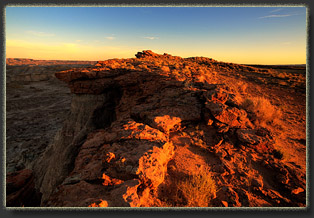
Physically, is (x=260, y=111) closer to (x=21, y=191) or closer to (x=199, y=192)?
(x=199, y=192)

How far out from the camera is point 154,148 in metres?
3.22

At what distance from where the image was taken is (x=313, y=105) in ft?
10.1

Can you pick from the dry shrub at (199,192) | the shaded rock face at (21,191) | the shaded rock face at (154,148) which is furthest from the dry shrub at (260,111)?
the shaded rock face at (21,191)

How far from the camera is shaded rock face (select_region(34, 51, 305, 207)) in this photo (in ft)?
8.79

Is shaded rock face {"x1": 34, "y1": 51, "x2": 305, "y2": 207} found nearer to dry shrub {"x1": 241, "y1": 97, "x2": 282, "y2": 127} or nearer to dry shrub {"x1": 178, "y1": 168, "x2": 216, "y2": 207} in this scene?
dry shrub {"x1": 178, "y1": 168, "x2": 216, "y2": 207}

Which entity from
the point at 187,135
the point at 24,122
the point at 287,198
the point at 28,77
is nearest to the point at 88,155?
the point at 187,135

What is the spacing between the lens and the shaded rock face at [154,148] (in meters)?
2.68

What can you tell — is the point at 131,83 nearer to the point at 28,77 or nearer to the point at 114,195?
the point at 114,195

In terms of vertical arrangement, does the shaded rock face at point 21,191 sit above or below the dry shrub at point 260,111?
below

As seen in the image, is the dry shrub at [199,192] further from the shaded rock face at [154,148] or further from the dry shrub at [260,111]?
the dry shrub at [260,111]

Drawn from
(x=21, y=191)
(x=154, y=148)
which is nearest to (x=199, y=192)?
(x=154, y=148)

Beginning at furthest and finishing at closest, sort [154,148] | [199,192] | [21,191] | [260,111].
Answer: [260,111], [21,191], [154,148], [199,192]

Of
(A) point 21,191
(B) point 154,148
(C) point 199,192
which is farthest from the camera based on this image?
(A) point 21,191

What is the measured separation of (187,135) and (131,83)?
3.55m
